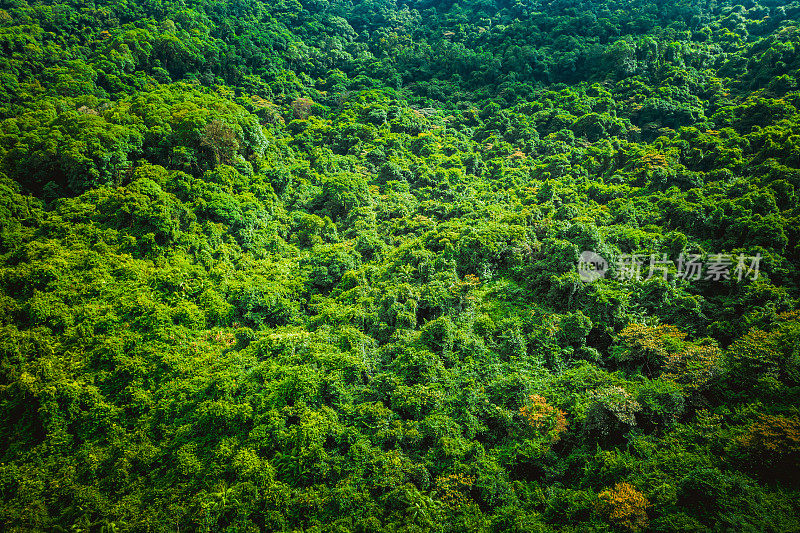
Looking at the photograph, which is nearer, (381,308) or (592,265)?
(381,308)

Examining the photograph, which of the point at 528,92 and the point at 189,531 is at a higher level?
the point at 528,92

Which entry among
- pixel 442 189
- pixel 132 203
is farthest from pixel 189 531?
pixel 442 189

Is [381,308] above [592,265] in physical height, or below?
below

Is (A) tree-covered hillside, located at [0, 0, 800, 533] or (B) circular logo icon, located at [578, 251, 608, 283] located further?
(B) circular logo icon, located at [578, 251, 608, 283]

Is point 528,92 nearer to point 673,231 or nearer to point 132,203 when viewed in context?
point 673,231
